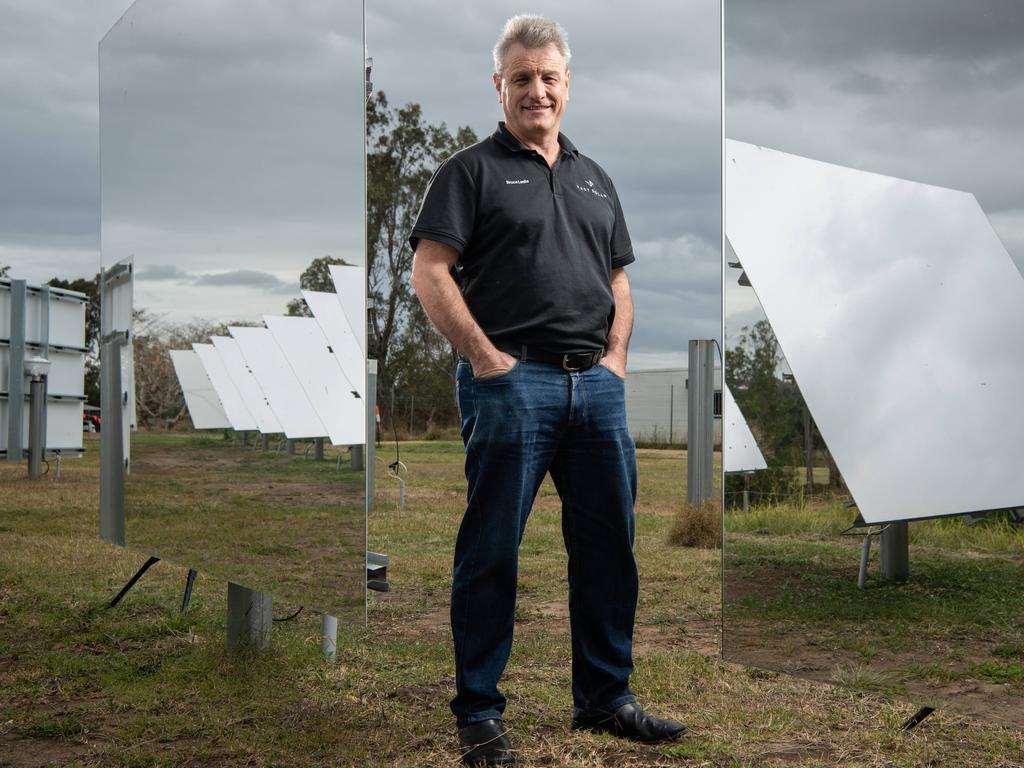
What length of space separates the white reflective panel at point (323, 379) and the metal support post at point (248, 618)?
888mm

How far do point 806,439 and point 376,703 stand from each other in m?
1.24

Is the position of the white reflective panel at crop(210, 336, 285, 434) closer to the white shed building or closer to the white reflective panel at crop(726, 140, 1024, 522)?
the white reflective panel at crop(726, 140, 1024, 522)

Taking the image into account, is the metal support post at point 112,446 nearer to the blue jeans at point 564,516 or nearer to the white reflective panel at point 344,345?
the white reflective panel at point 344,345

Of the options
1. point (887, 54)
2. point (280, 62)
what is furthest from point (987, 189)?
point (280, 62)

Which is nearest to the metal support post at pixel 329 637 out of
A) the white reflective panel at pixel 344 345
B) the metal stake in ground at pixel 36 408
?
the white reflective panel at pixel 344 345

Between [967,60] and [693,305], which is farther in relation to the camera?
[693,305]

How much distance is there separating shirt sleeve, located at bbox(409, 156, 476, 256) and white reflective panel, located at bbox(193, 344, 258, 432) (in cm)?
68

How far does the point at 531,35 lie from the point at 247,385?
96 centimetres

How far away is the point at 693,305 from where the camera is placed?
282 inches

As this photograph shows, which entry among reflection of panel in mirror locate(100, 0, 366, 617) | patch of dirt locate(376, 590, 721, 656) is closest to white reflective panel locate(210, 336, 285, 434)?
reflection of panel in mirror locate(100, 0, 366, 617)

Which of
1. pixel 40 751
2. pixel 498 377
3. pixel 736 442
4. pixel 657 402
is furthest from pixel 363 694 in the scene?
pixel 657 402

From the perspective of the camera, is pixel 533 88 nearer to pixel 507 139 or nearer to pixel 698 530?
pixel 507 139

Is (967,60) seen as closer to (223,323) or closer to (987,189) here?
(987,189)

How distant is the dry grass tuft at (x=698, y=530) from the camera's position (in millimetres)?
5809
